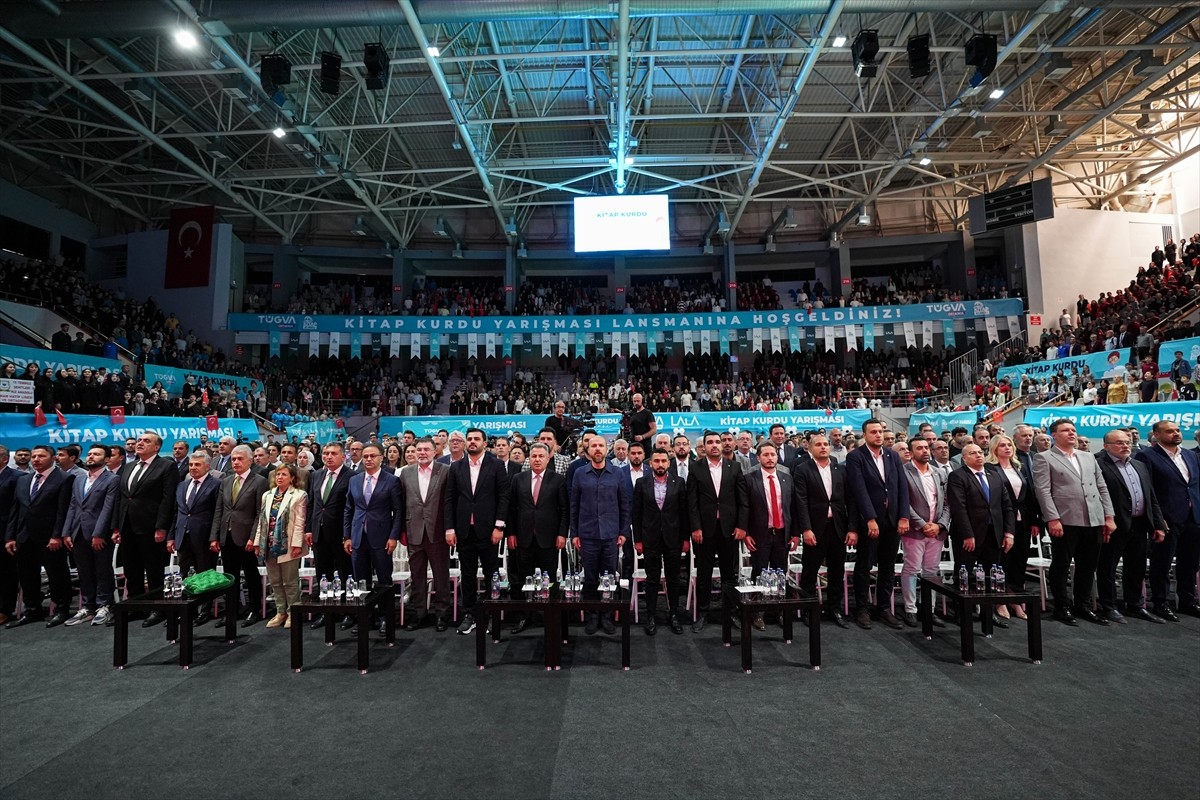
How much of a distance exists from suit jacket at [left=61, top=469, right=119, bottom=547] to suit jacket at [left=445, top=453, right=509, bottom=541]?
10.3 feet

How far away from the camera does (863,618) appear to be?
16.4ft

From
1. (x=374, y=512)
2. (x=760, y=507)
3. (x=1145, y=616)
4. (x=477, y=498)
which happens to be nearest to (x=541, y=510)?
(x=477, y=498)

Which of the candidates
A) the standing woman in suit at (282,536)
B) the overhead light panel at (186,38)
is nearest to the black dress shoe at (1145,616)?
the standing woman in suit at (282,536)

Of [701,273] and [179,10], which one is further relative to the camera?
[701,273]

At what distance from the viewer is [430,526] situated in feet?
16.5

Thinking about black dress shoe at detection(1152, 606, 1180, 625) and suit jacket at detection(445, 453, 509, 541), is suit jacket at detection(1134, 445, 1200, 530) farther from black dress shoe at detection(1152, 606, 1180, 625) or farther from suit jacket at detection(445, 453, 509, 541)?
suit jacket at detection(445, 453, 509, 541)

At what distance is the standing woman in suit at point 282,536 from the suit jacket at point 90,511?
4.63ft

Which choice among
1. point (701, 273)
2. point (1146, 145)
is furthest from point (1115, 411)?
point (701, 273)

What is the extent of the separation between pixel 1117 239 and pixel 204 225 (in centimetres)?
3015

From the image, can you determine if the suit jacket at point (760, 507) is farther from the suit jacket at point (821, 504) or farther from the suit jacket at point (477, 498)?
the suit jacket at point (477, 498)

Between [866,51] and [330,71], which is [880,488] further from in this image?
[330,71]

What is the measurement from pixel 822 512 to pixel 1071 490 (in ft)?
6.85

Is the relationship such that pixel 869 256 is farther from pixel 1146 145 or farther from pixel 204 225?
pixel 204 225

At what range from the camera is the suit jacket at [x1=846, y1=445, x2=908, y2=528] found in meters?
4.96
